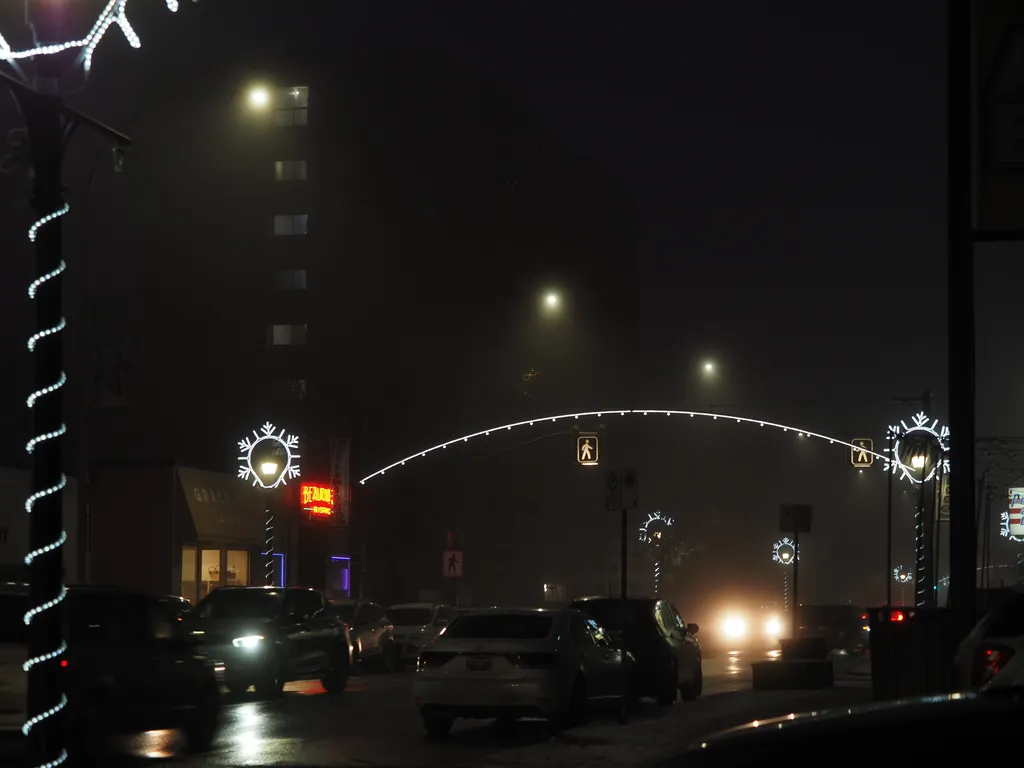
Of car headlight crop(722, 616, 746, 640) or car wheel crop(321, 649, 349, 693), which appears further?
car headlight crop(722, 616, 746, 640)

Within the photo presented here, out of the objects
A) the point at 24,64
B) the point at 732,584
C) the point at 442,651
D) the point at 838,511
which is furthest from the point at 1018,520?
the point at 24,64

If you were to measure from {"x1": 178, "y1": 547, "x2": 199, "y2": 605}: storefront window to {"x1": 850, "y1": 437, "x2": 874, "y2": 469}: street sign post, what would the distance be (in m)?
20.6

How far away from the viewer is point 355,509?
5062cm

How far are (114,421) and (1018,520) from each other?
169 ft

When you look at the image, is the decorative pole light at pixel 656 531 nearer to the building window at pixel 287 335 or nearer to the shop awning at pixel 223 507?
the building window at pixel 287 335

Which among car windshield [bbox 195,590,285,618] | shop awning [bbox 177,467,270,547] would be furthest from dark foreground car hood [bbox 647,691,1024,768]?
shop awning [bbox 177,467,270,547]

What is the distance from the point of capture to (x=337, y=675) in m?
27.5

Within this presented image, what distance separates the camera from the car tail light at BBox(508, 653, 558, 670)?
1827 cm

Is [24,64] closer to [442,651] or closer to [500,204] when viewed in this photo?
[442,651]

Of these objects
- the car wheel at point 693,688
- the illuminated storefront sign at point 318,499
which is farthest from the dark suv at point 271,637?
the illuminated storefront sign at point 318,499

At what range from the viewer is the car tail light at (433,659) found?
1855cm

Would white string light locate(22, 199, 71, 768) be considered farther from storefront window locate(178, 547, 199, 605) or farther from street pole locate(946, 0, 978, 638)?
storefront window locate(178, 547, 199, 605)

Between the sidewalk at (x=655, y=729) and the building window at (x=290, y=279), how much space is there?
2257 inches

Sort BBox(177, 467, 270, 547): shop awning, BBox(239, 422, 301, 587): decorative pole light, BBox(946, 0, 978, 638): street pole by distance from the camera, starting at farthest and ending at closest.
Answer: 1. BBox(177, 467, 270, 547): shop awning
2. BBox(239, 422, 301, 587): decorative pole light
3. BBox(946, 0, 978, 638): street pole
